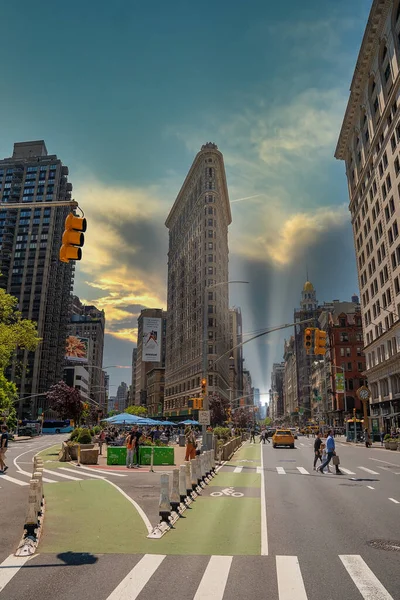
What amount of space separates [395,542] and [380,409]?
54846mm

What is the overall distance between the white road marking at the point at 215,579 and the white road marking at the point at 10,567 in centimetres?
291

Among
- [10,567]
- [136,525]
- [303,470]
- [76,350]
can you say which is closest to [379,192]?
[303,470]

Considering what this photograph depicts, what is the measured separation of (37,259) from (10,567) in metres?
140

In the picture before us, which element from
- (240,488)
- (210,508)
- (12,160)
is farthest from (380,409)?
(12,160)

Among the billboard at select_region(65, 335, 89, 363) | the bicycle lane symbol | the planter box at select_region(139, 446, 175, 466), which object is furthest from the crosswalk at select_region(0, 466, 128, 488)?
the billboard at select_region(65, 335, 89, 363)

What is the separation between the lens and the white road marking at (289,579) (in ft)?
20.1

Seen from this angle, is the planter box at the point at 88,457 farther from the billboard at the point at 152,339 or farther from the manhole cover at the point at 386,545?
the billboard at the point at 152,339

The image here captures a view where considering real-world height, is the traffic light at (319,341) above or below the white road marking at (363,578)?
above

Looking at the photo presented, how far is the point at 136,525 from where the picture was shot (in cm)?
1046

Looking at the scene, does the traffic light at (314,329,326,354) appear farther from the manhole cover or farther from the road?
the manhole cover

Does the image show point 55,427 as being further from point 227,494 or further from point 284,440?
point 227,494

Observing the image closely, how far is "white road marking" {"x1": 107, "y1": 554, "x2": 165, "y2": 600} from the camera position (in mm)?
6145

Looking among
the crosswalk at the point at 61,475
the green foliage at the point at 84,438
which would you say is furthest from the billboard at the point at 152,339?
the crosswalk at the point at 61,475

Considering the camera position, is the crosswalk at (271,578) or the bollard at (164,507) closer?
the crosswalk at (271,578)
